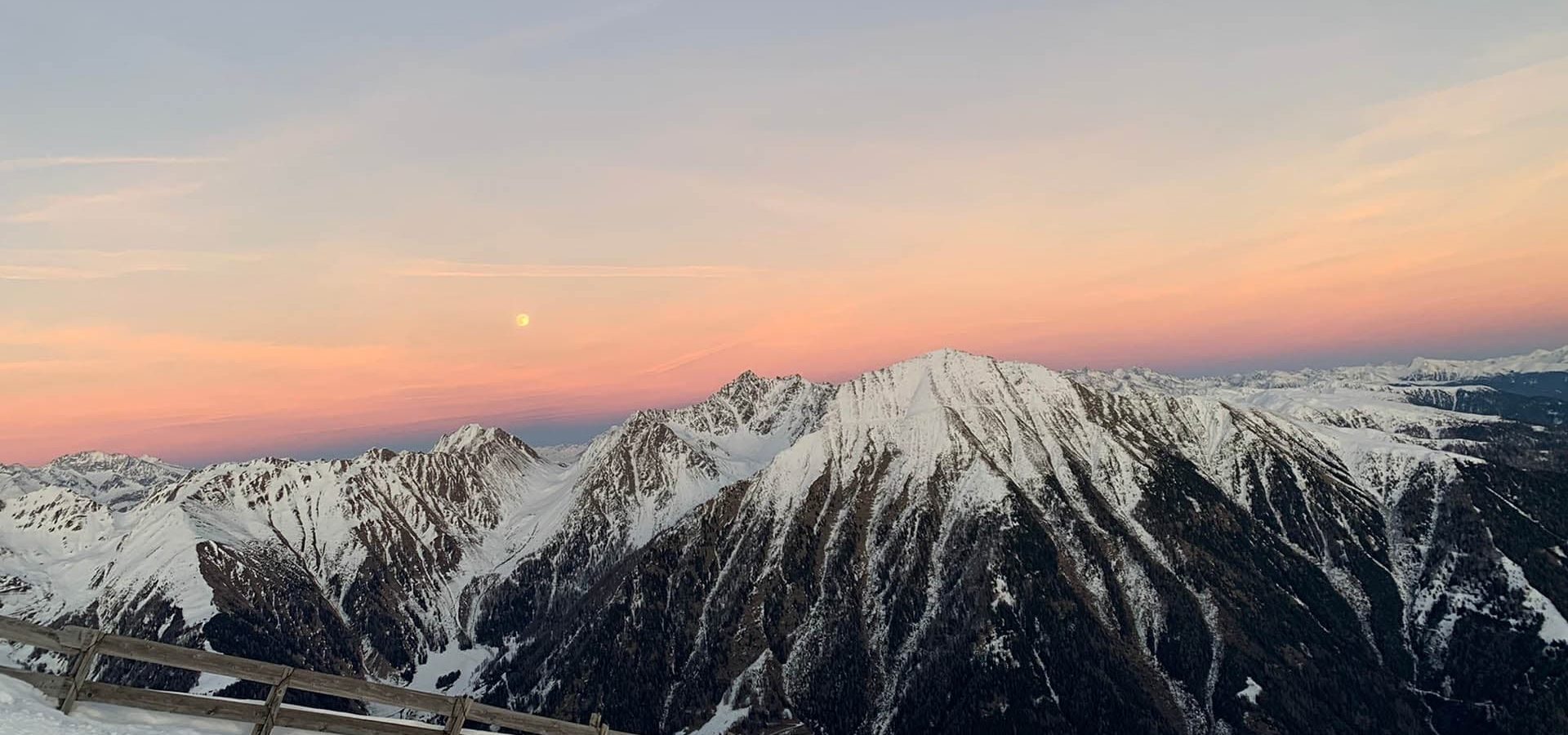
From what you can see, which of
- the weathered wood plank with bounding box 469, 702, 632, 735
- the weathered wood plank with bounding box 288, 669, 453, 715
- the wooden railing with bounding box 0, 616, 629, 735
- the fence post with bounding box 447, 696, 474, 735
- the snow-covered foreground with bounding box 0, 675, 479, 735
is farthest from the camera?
the weathered wood plank with bounding box 469, 702, 632, 735

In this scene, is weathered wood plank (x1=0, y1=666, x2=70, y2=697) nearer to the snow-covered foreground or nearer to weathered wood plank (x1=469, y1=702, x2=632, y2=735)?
the snow-covered foreground

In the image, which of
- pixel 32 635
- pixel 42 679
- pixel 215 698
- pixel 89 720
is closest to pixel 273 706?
pixel 215 698

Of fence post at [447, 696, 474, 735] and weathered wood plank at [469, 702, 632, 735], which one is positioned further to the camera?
weathered wood plank at [469, 702, 632, 735]

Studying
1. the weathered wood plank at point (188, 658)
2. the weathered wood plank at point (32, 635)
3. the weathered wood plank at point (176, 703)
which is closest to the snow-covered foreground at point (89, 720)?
the weathered wood plank at point (176, 703)

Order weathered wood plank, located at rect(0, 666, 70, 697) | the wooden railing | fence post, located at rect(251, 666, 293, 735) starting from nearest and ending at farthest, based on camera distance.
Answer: the wooden railing → fence post, located at rect(251, 666, 293, 735) → weathered wood plank, located at rect(0, 666, 70, 697)

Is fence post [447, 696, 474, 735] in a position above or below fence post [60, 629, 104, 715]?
below

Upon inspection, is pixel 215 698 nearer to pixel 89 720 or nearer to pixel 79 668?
pixel 89 720

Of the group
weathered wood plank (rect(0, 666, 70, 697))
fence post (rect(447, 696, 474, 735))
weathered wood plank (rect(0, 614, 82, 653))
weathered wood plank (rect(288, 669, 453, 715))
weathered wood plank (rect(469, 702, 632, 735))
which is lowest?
weathered wood plank (rect(469, 702, 632, 735))

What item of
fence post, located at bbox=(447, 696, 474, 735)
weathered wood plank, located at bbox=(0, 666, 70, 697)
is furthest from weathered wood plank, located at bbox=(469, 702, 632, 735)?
weathered wood plank, located at bbox=(0, 666, 70, 697)
